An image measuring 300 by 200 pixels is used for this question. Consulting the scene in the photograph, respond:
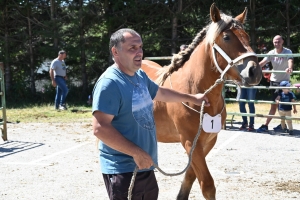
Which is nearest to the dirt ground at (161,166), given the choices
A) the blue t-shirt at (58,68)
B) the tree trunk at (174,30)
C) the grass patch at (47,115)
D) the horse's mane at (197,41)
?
Answer: the horse's mane at (197,41)

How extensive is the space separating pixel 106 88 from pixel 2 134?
741 cm

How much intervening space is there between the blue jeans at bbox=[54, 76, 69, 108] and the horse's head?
1018cm

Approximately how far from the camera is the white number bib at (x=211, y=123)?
451 cm

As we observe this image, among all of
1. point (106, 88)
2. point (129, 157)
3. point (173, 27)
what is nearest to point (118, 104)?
point (106, 88)

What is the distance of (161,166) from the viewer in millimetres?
Result: 7191

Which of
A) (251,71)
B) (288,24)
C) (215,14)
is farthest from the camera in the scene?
(288,24)

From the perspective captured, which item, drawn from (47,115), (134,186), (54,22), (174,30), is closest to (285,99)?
(47,115)

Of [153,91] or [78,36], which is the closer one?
[153,91]

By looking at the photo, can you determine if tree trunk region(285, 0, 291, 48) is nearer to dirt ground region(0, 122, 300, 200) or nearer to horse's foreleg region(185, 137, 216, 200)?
dirt ground region(0, 122, 300, 200)

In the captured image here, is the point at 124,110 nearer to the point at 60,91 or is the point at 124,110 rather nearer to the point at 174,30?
the point at 60,91

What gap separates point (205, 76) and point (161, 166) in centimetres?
276

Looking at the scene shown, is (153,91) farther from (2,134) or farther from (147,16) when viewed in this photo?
(147,16)

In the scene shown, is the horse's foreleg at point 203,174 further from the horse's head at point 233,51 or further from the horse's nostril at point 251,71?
the horse's nostril at point 251,71

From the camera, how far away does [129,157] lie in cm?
308
